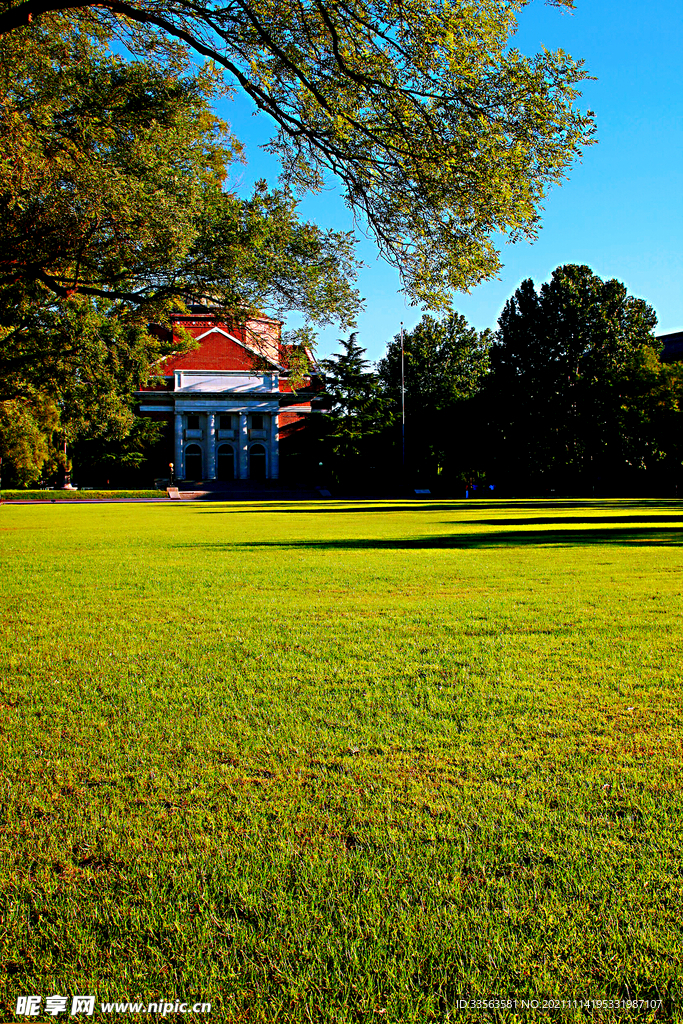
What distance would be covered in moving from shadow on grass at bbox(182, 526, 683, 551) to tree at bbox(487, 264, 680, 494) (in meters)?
38.3

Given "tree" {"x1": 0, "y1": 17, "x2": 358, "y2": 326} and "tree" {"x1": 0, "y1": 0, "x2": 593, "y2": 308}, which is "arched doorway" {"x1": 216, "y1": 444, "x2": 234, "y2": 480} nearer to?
"tree" {"x1": 0, "y1": 17, "x2": 358, "y2": 326}

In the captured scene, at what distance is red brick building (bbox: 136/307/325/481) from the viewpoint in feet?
271

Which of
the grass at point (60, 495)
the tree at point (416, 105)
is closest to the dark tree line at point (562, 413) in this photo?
the grass at point (60, 495)

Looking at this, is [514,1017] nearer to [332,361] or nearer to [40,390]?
[40,390]

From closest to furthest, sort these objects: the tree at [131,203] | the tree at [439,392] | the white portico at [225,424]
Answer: the tree at [131,203] → the tree at [439,392] → the white portico at [225,424]

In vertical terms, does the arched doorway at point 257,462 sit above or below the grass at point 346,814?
above

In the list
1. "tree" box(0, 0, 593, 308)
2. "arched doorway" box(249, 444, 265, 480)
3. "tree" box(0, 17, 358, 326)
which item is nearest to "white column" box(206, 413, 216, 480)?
"arched doorway" box(249, 444, 265, 480)

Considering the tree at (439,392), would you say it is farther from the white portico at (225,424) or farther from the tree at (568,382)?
the white portico at (225,424)

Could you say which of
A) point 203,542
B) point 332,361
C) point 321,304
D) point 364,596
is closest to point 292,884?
point 364,596

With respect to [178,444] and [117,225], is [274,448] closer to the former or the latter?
[178,444]

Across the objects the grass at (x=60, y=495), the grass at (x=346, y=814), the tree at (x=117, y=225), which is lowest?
the grass at (x=346, y=814)

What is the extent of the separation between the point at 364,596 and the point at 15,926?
257 inches

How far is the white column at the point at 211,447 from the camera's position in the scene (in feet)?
273

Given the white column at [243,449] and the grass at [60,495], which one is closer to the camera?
the grass at [60,495]
